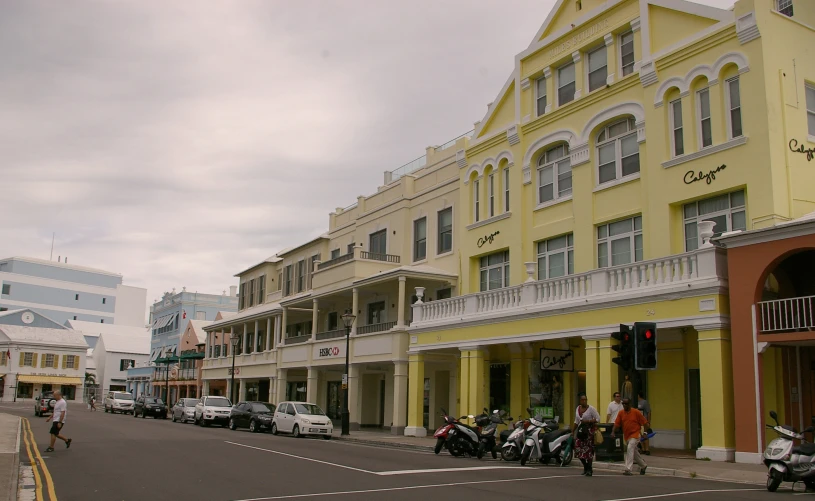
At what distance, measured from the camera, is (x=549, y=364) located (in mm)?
24406

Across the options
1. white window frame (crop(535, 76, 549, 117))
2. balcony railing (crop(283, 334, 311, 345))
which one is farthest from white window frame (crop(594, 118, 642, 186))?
balcony railing (crop(283, 334, 311, 345))

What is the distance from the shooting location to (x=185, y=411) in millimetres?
42125

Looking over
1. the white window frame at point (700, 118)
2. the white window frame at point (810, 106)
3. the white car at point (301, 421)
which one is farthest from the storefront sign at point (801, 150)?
the white car at point (301, 421)

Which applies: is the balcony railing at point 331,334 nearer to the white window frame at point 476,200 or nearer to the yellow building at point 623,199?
the yellow building at point 623,199

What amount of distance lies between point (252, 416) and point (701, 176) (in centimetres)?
2245

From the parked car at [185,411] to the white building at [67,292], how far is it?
2873 inches

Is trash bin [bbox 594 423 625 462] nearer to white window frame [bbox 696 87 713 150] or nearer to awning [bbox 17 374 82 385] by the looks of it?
white window frame [bbox 696 87 713 150]

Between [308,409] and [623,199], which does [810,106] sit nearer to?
[623,199]

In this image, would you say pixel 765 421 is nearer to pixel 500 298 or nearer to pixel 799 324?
pixel 799 324

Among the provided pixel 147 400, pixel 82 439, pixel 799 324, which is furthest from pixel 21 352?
pixel 799 324

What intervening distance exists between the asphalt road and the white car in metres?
8.70

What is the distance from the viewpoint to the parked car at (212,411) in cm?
3816

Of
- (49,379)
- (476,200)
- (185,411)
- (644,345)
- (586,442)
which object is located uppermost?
(476,200)

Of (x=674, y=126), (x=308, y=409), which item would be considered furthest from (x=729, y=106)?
(x=308, y=409)
